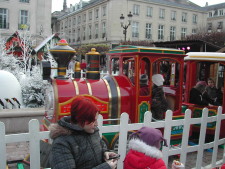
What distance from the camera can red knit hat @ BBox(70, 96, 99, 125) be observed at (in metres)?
1.91

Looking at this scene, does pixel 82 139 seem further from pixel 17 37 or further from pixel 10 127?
pixel 17 37

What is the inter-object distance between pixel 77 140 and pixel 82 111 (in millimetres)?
243

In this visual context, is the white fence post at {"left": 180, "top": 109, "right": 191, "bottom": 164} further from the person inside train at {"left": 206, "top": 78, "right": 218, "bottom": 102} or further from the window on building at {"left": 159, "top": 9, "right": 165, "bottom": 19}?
the window on building at {"left": 159, "top": 9, "right": 165, "bottom": 19}

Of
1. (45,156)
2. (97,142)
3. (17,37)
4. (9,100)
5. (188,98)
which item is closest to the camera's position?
(97,142)

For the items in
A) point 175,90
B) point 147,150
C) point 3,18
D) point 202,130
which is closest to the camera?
point 147,150

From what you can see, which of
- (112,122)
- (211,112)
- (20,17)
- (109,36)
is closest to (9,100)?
(112,122)

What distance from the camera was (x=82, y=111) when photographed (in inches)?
75.2

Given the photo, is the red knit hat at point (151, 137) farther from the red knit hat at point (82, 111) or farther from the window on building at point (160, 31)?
the window on building at point (160, 31)

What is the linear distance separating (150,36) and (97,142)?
4559 centimetres

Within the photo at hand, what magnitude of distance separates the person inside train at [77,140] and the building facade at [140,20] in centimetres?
3925

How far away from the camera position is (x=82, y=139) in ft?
6.47

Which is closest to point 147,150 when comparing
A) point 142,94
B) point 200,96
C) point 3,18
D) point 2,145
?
point 2,145

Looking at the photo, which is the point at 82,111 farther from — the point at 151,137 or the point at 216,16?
the point at 216,16

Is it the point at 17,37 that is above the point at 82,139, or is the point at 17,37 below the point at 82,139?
above
